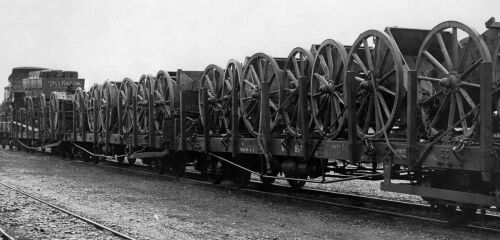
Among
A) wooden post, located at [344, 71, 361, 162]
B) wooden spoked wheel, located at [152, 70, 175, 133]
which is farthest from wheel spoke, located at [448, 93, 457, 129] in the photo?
wooden spoked wheel, located at [152, 70, 175, 133]

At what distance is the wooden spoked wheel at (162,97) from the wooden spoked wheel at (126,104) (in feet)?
4.74

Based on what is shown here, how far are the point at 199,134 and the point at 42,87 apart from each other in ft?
55.2

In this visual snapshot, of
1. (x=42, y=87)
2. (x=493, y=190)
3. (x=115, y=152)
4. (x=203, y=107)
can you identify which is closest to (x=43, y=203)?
(x=203, y=107)

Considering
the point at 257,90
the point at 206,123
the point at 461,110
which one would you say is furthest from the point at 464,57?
the point at 206,123

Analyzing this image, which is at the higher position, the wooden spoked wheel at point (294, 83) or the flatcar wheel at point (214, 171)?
the wooden spoked wheel at point (294, 83)

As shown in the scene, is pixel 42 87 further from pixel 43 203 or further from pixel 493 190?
pixel 493 190

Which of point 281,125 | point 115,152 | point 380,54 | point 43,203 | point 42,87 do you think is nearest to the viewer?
point 380,54

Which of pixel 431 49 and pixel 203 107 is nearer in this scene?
pixel 431 49

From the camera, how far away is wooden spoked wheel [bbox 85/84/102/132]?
21.1m

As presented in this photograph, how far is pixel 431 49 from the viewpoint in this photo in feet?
29.6

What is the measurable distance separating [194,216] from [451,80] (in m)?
4.39

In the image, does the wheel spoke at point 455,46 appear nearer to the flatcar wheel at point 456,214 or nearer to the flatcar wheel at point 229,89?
the flatcar wheel at point 456,214

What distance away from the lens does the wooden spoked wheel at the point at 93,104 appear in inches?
830

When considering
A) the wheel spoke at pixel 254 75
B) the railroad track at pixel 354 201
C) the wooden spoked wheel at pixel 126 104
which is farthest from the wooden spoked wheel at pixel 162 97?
the wheel spoke at pixel 254 75
